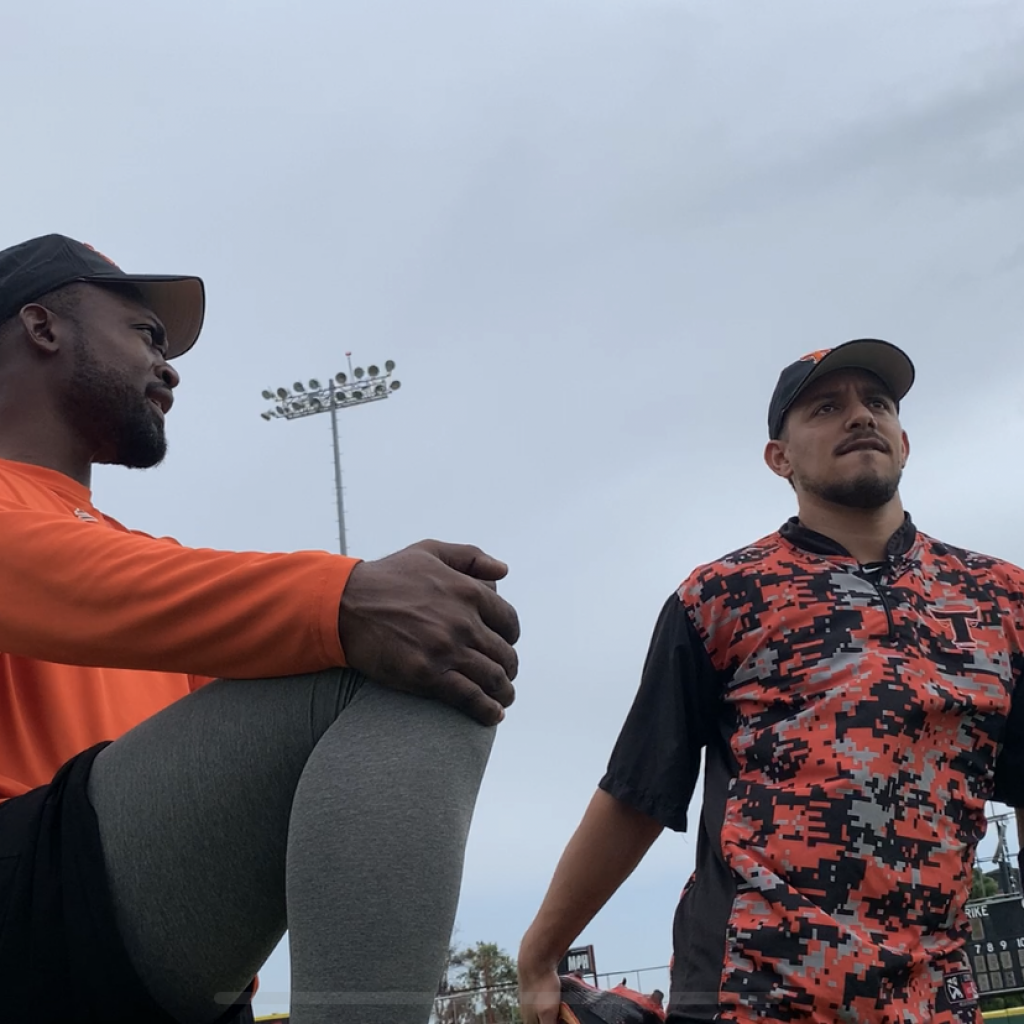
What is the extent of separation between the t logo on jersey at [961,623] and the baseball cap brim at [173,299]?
160cm

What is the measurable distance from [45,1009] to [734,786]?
162 cm

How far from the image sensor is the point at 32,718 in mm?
1555

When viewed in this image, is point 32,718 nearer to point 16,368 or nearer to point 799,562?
point 16,368

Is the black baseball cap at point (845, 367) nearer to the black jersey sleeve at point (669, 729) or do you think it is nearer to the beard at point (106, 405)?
the black jersey sleeve at point (669, 729)

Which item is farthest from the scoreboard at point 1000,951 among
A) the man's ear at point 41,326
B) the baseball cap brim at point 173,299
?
the man's ear at point 41,326

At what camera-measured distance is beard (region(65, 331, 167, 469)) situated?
199 cm

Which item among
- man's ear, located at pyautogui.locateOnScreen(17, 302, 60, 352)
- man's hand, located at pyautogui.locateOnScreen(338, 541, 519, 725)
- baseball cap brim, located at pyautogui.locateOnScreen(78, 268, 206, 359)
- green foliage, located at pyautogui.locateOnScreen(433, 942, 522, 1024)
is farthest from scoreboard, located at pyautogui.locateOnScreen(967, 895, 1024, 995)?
man's hand, located at pyautogui.locateOnScreen(338, 541, 519, 725)

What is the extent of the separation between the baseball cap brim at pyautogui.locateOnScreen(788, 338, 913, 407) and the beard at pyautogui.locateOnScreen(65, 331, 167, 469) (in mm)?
1675

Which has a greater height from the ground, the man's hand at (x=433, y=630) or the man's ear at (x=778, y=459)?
the man's ear at (x=778, y=459)

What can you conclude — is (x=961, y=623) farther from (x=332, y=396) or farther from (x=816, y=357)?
(x=332, y=396)

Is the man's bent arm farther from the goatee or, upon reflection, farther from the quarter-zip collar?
the goatee

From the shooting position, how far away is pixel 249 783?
120cm

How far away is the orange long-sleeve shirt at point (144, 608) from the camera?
1.22 m

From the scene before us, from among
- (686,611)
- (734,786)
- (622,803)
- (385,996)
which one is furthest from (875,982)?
(385,996)
